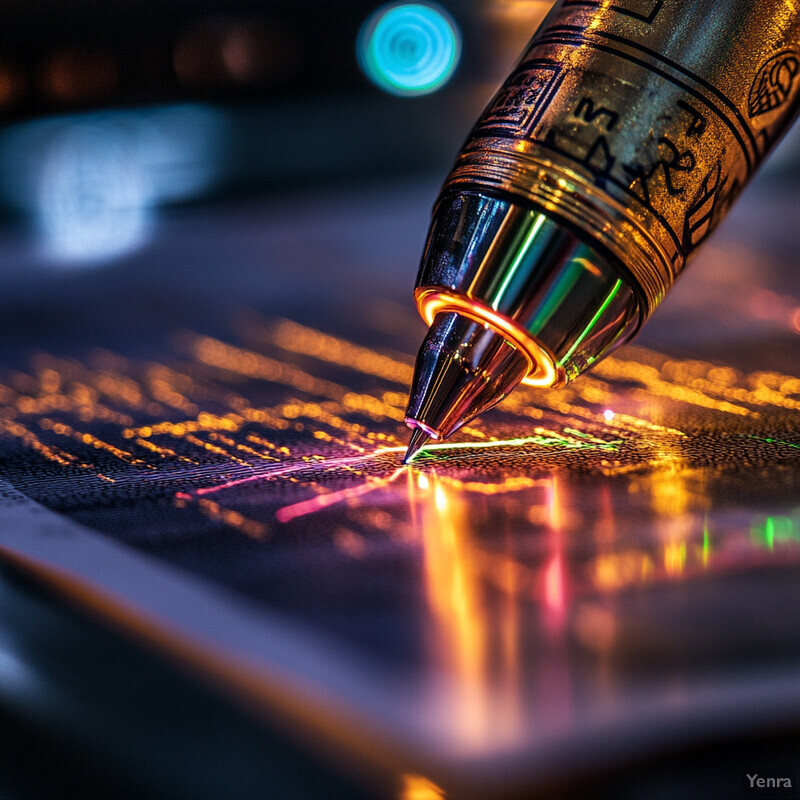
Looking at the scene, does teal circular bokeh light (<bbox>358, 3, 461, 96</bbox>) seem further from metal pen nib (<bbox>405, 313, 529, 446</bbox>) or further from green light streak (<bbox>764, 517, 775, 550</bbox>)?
green light streak (<bbox>764, 517, 775, 550</bbox>)

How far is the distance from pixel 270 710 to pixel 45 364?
0.64 meters

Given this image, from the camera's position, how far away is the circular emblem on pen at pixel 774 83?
49cm

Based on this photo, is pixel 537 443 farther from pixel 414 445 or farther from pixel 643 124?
pixel 643 124

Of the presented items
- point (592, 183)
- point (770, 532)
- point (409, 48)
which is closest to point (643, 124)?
point (592, 183)

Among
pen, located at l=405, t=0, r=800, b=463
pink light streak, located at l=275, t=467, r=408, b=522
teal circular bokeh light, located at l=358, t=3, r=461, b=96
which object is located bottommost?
pink light streak, located at l=275, t=467, r=408, b=522

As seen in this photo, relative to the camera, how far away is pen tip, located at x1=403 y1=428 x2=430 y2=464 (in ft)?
1.82

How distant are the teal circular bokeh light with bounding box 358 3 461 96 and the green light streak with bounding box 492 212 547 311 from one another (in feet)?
3.69

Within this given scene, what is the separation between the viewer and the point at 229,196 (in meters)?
1.55

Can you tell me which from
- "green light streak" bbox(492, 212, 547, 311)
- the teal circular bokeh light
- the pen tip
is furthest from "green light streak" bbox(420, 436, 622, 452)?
the teal circular bokeh light

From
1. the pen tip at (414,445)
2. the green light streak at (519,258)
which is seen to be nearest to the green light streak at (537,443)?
the pen tip at (414,445)

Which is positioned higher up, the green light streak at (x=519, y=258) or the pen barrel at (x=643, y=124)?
the pen barrel at (x=643, y=124)

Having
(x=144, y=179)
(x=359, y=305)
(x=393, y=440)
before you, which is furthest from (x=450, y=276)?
(x=144, y=179)

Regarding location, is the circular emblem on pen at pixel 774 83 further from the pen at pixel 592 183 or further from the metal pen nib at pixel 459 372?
the metal pen nib at pixel 459 372

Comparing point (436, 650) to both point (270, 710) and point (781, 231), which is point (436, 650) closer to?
point (270, 710)
